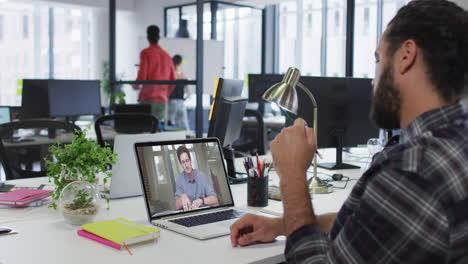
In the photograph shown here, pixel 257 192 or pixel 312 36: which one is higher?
pixel 312 36

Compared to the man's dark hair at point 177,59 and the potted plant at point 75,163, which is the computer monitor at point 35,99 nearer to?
the potted plant at point 75,163

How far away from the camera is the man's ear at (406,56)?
39.1 inches

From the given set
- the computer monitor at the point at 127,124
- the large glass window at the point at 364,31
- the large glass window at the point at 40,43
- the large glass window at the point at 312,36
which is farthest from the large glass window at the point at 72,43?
the computer monitor at the point at 127,124

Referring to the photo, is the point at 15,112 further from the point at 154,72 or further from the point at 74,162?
the point at 74,162

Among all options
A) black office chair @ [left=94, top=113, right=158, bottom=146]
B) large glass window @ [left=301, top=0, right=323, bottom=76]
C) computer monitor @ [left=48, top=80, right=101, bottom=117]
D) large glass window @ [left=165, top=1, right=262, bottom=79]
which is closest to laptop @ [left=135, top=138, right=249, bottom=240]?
black office chair @ [left=94, top=113, right=158, bottom=146]

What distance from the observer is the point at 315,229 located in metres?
1.07

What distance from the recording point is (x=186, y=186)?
1.58 metres

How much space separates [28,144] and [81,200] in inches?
86.0

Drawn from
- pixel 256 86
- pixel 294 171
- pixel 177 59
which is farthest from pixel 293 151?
pixel 177 59

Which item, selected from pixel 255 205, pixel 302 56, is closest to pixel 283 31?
pixel 302 56

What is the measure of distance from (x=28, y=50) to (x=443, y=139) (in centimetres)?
938

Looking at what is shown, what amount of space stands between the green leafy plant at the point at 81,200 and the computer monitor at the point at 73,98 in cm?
283

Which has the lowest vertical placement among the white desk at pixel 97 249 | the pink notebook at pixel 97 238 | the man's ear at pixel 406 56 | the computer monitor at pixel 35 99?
the white desk at pixel 97 249

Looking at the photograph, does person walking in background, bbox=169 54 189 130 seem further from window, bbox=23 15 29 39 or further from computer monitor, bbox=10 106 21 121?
window, bbox=23 15 29 39
